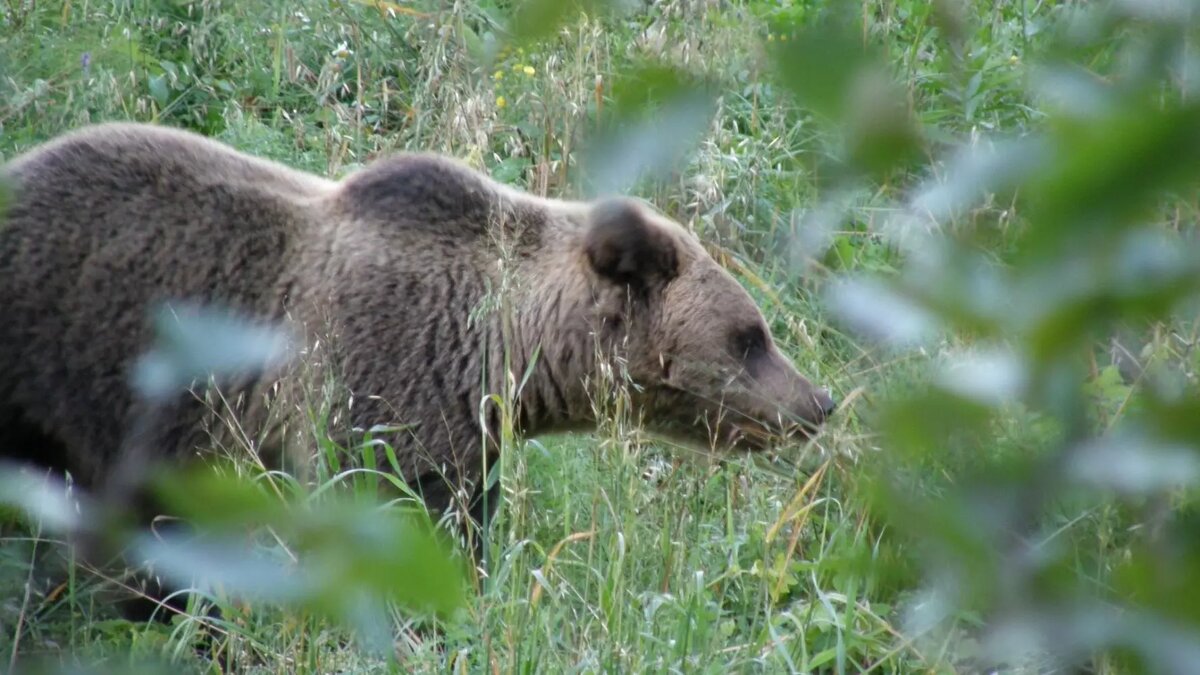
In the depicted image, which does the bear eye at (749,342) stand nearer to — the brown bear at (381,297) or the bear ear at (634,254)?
the brown bear at (381,297)

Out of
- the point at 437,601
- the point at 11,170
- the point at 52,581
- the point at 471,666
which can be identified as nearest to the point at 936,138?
the point at 437,601

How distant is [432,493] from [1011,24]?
339cm

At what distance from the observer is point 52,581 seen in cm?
439

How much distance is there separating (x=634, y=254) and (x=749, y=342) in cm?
53

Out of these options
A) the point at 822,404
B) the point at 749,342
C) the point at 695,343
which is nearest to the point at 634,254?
the point at 695,343

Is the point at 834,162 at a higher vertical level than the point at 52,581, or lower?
higher

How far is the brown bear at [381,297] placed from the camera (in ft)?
15.4

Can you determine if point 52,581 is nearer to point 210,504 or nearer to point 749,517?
point 749,517

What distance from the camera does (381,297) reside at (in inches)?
191

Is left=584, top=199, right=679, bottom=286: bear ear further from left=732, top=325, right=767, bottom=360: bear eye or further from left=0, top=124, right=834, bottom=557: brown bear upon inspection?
left=732, top=325, right=767, bottom=360: bear eye

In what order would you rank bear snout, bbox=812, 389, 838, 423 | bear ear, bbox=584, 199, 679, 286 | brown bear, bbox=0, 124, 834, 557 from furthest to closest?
bear snout, bbox=812, 389, 838, 423 < bear ear, bbox=584, 199, 679, 286 < brown bear, bbox=0, 124, 834, 557

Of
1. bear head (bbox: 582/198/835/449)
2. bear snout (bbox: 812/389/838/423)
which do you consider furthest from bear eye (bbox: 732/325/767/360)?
bear snout (bbox: 812/389/838/423)

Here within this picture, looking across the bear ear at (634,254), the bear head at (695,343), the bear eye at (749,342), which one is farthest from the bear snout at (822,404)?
the bear ear at (634,254)

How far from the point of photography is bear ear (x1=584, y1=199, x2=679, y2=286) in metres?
4.82
